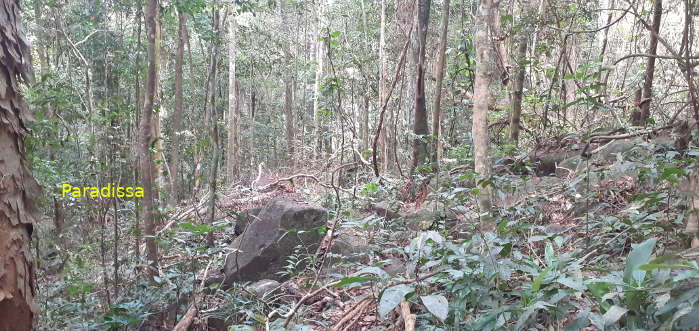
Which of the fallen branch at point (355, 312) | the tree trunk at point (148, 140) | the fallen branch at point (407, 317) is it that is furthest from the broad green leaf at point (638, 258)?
the tree trunk at point (148, 140)

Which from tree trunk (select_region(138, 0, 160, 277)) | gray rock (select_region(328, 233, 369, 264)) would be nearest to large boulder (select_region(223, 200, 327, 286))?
gray rock (select_region(328, 233, 369, 264))

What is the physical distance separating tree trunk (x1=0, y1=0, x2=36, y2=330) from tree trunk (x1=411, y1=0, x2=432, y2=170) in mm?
5525

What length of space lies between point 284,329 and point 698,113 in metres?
3.27

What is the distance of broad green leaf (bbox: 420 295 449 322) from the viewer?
180 centimetres

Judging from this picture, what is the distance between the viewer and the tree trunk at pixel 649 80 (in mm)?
5770

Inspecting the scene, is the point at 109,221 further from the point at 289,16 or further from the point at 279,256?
the point at 289,16

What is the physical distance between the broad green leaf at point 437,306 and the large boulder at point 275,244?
131 inches

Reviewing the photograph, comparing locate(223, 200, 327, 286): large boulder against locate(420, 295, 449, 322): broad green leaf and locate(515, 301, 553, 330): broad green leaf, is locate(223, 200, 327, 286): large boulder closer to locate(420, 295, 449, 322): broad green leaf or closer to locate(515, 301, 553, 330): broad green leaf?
locate(420, 295, 449, 322): broad green leaf

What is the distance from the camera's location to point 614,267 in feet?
8.20

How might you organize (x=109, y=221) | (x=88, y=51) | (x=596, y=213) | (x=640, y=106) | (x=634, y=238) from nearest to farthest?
(x=634, y=238), (x=596, y=213), (x=640, y=106), (x=109, y=221), (x=88, y=51)

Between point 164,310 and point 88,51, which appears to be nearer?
point 164,310

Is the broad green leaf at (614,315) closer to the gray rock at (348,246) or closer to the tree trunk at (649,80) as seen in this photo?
the gray rock at (348,246)

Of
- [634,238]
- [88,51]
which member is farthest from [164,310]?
[88,51]

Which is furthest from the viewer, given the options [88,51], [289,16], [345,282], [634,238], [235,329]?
[289,16]
